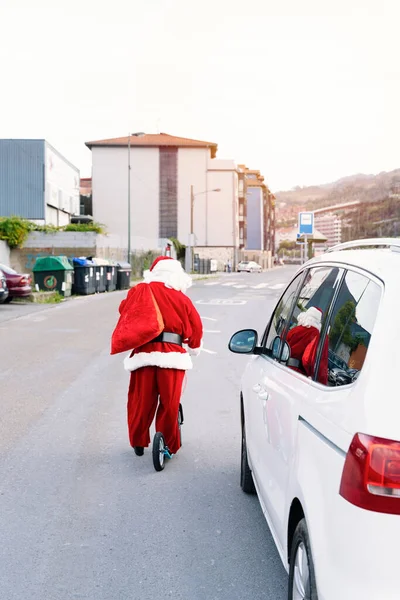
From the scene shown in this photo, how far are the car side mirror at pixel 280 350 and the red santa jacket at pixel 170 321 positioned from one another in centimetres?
170

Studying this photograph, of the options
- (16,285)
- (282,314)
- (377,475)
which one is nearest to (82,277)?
(16,285)

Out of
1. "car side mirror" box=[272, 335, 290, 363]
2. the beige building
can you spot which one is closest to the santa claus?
"car side mirror" box=[272, 335, 290, 363]

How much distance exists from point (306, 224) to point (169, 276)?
2469 centimetres

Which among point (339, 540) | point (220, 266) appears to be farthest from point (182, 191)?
point (339, 540)

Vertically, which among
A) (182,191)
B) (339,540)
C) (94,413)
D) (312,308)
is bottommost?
(94,413)

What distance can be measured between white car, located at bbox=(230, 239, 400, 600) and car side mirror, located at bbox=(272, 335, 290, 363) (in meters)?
0.02

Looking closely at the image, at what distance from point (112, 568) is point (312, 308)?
1.68 metres

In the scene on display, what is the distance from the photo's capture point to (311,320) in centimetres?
366

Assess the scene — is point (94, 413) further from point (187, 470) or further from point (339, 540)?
point (339, 540)

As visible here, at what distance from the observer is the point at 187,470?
5938 millimetres

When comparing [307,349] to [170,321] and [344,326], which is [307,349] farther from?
[170,321]

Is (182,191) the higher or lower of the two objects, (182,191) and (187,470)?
the higher

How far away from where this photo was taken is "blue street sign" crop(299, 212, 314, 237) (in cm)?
2965

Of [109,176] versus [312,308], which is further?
[109,176]
